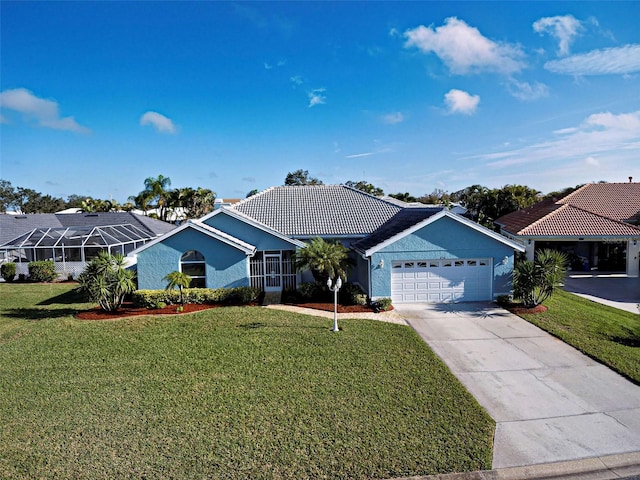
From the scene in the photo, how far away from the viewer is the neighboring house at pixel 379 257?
1711 centimetres

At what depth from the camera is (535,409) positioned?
8453mm

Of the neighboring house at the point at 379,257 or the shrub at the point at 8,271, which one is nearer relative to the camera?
the neighboring house at the point at 379,257

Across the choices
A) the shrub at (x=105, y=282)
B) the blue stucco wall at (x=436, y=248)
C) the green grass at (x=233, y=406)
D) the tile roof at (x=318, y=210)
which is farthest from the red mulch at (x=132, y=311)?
the blue stucco wall at (x=436, y=248)

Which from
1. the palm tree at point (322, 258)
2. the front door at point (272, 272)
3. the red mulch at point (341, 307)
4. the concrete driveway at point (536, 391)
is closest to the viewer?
the concrete driveway at point (536, 391)

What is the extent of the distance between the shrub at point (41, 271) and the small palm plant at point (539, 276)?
2827cm

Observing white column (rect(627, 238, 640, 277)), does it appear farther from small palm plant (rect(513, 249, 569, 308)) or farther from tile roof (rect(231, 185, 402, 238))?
tile roof (rect(231, 185, 402, 238))

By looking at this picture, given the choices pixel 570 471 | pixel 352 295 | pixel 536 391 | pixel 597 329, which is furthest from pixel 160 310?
pixel 597 329

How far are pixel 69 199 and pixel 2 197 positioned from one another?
72.5ft

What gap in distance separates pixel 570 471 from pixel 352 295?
37.3 ft

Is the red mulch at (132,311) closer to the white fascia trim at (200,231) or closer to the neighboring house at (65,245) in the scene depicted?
the white fascia trim at (200,231)

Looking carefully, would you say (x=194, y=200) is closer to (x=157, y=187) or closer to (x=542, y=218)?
(x=157, y=187)

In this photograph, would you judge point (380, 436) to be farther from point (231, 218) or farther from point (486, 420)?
point (231, 218)

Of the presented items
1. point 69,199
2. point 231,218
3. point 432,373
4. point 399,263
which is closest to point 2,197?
point 69,199

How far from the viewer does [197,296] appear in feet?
57.8
